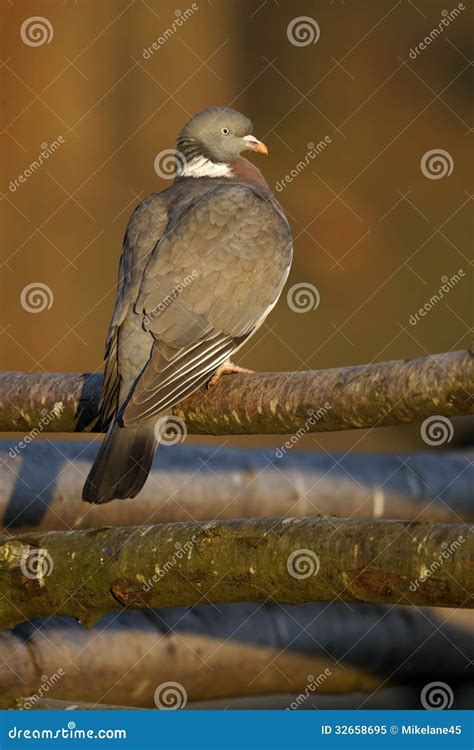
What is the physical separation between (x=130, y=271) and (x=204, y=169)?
74 centimetres

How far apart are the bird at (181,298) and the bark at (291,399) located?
108 mm

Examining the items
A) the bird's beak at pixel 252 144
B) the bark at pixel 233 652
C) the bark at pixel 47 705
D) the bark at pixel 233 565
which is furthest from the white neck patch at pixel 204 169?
the bark at pixel 47 705

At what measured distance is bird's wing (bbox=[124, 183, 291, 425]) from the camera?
3.22 m

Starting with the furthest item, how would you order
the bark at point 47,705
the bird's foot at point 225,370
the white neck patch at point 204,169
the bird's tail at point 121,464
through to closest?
1. the white neck patch at point 204,169
2. the bird's foot at point 225,370
3. the bird's tail at point 121,464
4. the bark at point 47,705

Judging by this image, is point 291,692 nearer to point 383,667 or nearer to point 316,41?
point 383,667

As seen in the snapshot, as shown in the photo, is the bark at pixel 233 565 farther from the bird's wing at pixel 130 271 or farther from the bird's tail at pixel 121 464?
the bird's wing at pixel 130 271

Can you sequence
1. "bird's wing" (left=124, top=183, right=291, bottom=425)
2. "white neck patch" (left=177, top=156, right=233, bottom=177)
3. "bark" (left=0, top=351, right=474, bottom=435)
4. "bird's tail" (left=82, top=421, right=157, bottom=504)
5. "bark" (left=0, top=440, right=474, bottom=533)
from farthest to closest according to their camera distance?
1. "white neck patch" (left=177, top=156, right=233, bottom=177)
2. "bark" (left=0, top=440, right=474, bottom=533)
3. "bird's wing" (left=124, top=183, right=291, bottom=425)
4. "bird's tail" (left=82, top=421, right=157, bottom=504)
5. "bark" (left=0, top=351, right=474, bottom=435)

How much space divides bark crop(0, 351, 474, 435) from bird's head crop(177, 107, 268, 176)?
3.70 feet

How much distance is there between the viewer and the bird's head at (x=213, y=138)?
13.7 ft

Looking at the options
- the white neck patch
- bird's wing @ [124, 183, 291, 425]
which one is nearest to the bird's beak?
the white neck patch

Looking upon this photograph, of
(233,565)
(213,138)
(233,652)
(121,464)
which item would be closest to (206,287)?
(121,464)

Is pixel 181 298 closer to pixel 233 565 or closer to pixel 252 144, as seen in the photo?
pixel 252 144

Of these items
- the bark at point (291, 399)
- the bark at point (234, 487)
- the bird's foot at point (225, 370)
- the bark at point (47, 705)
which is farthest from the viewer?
the bark at point (234, 487)

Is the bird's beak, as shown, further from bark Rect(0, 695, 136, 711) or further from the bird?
bark Rect(0, 695, 136, 711)
